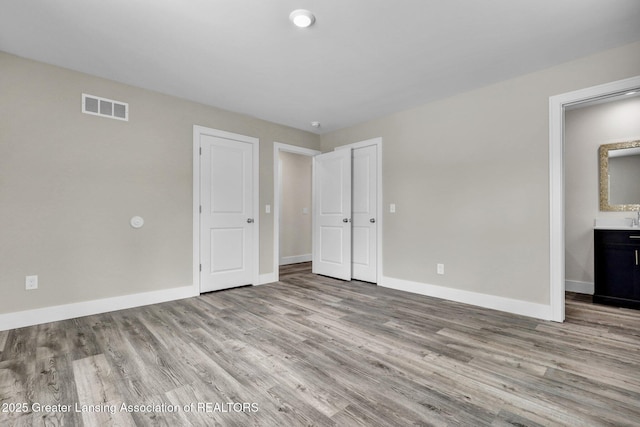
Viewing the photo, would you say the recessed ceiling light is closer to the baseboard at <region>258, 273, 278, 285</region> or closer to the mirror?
the baseboard at <region>258, 273, 278, 285</region>

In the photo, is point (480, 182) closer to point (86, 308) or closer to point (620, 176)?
point (620, 176)

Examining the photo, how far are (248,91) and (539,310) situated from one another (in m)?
3.95

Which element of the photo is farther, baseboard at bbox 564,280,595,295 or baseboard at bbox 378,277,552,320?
baseboard at bbox 564,280,595,295

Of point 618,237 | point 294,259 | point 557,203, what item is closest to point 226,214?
point 294,259

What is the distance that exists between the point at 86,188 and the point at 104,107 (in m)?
0.90

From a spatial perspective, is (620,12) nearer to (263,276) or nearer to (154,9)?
(154,9)

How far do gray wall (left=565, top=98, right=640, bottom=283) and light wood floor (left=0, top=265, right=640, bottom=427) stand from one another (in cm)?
100

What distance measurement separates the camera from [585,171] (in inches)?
158

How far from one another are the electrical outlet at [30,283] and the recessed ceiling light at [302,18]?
3.30 meters

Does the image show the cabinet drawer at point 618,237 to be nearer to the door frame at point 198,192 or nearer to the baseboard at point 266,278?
the baseboard at point 266,278

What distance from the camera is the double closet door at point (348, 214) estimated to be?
178 inches

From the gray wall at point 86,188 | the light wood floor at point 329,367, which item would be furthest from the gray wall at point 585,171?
the gray wall at point 86,188

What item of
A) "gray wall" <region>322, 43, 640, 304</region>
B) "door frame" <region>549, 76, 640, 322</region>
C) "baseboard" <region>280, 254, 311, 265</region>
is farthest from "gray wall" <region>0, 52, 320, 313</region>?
"door frame" <region>549, 76, 640, 322</region>

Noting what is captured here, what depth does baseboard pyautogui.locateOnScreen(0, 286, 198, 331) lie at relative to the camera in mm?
2699
